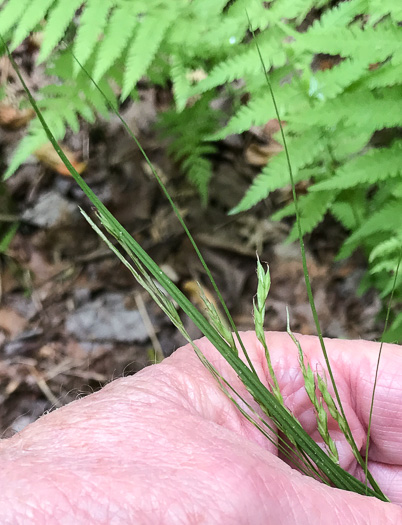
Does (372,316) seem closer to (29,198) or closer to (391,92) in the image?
(391,92)

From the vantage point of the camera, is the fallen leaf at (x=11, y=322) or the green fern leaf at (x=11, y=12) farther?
the fallen leaf at (x=11, y=322)

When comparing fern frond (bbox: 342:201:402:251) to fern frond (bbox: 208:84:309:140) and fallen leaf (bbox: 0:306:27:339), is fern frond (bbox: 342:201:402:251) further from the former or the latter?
fallen leaf (bbox: 0:306:27:339)

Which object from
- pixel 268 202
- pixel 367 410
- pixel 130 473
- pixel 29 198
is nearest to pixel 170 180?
pixel 268 202

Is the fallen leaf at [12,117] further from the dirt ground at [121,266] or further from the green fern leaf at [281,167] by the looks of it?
the green fern leaf at [281,167]

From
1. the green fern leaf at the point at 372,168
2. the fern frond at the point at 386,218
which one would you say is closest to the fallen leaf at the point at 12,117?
the green fern leaf at the point at 372,168

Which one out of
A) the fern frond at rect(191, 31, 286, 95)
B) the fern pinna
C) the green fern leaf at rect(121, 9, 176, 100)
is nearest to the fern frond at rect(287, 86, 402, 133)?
the fern pinna
